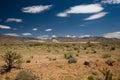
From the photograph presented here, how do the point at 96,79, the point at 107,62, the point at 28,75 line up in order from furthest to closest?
the point at 107,62 → the point at 96,79 → the point at 28,75

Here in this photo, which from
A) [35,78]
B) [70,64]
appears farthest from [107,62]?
[35,78]

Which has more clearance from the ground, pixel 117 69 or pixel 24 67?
pixel 24 67

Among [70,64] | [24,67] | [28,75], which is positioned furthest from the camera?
[70,64]

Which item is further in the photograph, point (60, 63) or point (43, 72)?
point (60, 63)

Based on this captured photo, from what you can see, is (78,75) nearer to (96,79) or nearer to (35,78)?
(96,79)

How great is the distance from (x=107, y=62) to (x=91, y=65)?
2.23 meters

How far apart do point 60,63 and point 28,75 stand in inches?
217

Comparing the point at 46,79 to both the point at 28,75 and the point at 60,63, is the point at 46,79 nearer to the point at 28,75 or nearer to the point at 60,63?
the point at 28,75

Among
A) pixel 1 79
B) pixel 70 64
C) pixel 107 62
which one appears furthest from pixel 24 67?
pixel 107 62

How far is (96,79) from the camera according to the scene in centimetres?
1672

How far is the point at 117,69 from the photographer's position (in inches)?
805

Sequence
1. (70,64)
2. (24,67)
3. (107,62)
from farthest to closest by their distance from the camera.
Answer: (107,62) → (70,64) → (24,67)

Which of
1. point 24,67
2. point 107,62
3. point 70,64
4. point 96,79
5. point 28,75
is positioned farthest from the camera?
point 107,62

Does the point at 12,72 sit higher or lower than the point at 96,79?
higher
